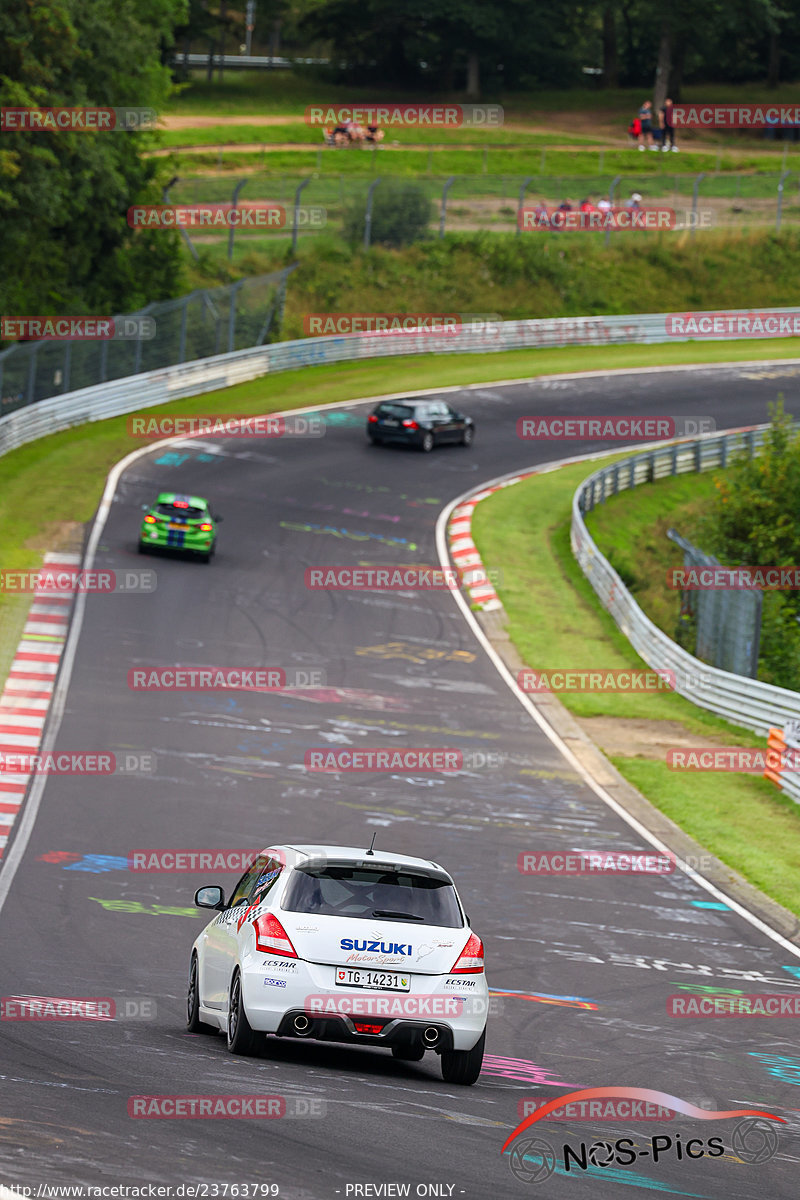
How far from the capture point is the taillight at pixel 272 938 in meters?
9.08

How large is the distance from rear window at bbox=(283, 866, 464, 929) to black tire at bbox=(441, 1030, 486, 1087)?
0.71 meters

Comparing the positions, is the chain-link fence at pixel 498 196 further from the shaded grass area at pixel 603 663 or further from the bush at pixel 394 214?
the shaded grass area at pixel 603 663

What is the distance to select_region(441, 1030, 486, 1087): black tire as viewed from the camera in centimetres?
920

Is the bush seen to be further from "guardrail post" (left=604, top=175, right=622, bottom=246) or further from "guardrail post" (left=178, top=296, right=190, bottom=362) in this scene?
"guardrail post" (left=178, top=296, right=190, bottom=362)

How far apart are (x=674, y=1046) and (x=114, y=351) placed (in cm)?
3737

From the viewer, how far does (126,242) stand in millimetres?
54688

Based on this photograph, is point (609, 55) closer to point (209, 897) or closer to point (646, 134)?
point (646, 134)

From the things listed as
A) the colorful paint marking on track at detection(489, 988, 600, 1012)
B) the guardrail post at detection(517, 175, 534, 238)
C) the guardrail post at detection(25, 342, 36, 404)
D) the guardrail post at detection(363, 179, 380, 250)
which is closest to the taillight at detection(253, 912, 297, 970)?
the colorful paint marking on track at detection(489, 988, 600, 1012)

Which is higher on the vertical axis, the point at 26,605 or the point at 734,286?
the point at 734,286

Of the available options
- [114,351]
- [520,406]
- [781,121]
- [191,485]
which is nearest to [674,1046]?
[191,485]

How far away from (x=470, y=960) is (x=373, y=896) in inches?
27.7

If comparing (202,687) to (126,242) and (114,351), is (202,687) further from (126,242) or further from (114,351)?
(126,242)

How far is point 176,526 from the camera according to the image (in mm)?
31984

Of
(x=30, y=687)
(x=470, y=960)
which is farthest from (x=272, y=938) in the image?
(x=30, y=687)
